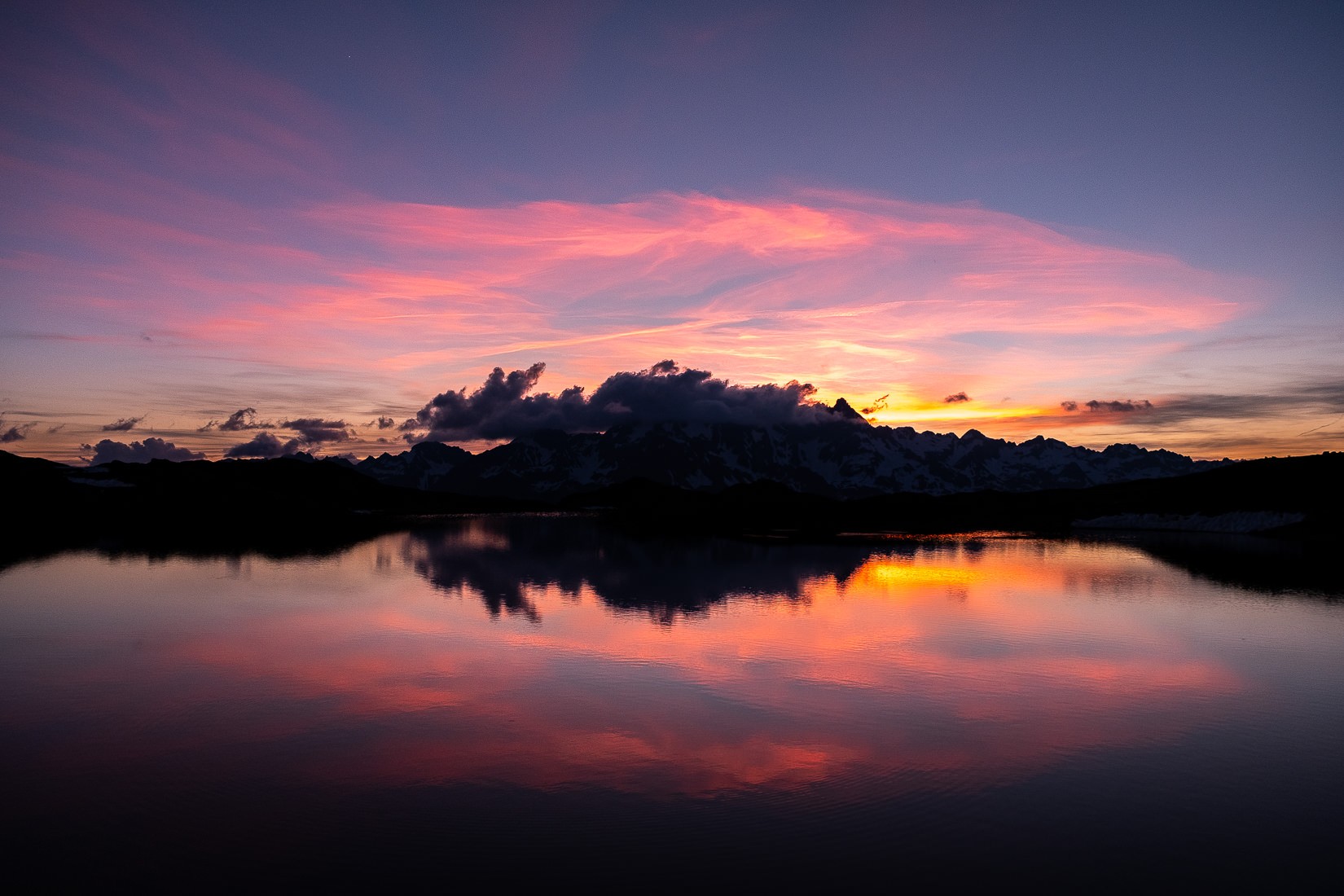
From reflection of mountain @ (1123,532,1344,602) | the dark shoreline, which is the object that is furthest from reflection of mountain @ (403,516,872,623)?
reflection of mountain @ (1123,532,1344,602)

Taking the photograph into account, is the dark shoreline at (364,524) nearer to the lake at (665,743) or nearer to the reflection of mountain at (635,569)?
the reflection of mountain at (635,569)

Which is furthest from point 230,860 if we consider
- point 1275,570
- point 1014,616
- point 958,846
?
point 1275,570

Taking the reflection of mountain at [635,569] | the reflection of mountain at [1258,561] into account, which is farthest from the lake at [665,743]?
the reflection of mountain at [1258,561]

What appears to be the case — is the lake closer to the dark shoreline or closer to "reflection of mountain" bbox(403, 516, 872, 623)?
"reflection of mountain" bbox(403, 516, 872, 623)

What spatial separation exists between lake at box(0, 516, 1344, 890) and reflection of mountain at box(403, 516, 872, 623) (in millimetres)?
2944

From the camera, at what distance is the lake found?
1384 cm

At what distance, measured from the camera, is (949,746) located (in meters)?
19.7

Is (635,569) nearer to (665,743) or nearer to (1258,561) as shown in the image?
(665,743)

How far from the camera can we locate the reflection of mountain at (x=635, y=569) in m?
47.0

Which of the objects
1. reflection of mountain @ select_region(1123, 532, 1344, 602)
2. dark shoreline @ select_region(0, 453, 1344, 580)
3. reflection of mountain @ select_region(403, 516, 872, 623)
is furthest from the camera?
dark shoreline @ select_region(0, 453, 1344, 580)

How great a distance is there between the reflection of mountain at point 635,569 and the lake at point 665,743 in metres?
2.94

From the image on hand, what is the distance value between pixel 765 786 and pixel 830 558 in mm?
60309

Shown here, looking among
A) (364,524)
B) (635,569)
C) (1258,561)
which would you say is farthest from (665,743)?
(364,524)

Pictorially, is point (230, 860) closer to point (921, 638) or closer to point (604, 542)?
point (921, 638)
